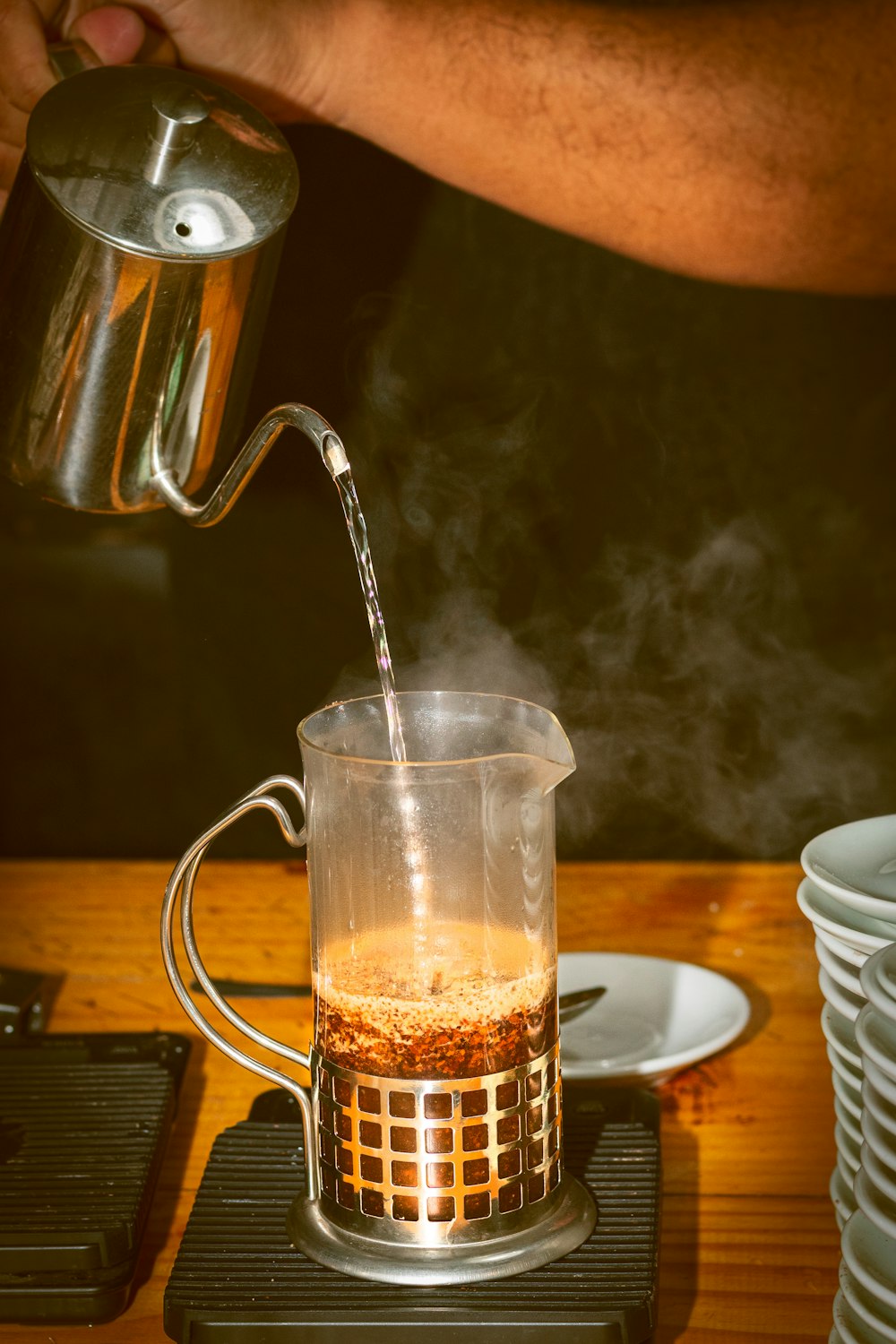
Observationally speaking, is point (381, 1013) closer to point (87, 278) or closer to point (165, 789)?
point (87, 278)

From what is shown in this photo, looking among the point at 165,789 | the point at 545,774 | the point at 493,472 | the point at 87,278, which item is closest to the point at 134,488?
the point at 87,278

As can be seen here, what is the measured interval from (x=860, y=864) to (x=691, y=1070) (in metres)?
0.30

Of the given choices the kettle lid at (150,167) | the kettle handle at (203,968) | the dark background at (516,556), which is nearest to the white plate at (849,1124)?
the kettle handle at (203,968)

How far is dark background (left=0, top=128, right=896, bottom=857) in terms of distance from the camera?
8.28 ft

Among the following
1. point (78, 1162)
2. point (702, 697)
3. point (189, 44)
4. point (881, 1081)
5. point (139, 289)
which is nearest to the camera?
point (881, 1081)

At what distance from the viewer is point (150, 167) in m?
1.00

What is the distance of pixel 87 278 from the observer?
3.48 feet

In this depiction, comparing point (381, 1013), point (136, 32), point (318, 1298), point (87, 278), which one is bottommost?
point (318, 1298)

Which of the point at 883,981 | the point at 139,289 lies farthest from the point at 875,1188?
the point at 139,289

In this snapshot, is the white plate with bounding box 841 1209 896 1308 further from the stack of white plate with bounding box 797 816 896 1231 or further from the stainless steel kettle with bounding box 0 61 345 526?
the stainless steel kettle with bounding box 0 61 345 526

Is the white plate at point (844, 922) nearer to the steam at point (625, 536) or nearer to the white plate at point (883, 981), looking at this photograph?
the white plate at point (883, 981)

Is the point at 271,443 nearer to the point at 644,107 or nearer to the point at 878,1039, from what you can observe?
the point at 878,1039

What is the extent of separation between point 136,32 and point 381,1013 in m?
0.91

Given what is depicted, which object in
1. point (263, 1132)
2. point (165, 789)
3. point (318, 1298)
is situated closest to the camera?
point (318, 1298)
